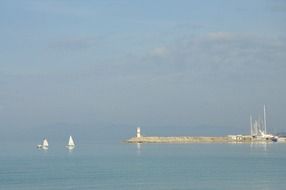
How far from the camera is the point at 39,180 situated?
48.7 m

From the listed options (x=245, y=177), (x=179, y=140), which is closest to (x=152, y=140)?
(x=179, y=140)

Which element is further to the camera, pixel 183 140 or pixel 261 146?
pixel 183 140

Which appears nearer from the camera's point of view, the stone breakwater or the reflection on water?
the reflection on water

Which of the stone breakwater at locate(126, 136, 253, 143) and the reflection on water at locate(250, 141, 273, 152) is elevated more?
the stone breakwater at locate(126, 136, 253, 143)

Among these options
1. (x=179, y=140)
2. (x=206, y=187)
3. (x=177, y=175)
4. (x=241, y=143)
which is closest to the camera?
(x=206, y=187)

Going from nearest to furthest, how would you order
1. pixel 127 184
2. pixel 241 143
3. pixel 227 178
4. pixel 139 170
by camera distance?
pixel 127 184
pixel 227 178
pixel 139 170
pixel 241 143

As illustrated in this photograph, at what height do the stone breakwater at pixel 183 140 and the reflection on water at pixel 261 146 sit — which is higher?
the stone breakwater at pixel 183 140

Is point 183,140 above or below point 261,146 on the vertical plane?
above

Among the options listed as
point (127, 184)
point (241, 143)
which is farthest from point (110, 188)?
point (241, 143)

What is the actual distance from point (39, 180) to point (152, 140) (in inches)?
4327

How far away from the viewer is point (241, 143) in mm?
150250

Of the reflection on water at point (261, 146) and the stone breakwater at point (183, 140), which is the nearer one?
the reflection on water at point (261, 146)

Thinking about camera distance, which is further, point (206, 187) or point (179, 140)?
point (179, 140)

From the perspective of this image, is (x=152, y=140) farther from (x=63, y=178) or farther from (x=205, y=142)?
(x=63, y=178)
